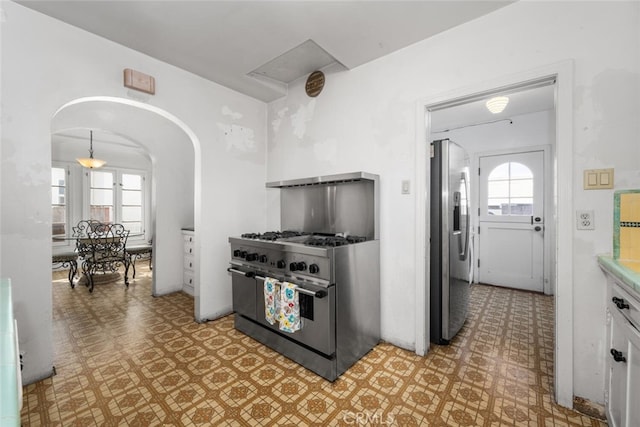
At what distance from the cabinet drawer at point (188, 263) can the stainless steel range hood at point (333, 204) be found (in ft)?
4.90

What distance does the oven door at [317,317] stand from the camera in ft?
6.40

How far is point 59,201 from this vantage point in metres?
5.52

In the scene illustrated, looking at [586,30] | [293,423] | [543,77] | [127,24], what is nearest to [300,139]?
[127,24]

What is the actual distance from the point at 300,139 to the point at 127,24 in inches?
69.2

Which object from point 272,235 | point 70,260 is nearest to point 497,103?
point 272,235

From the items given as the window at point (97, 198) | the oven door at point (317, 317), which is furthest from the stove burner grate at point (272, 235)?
the window at point (97, 198)

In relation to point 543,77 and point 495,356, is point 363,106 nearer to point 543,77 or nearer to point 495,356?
point 543,77

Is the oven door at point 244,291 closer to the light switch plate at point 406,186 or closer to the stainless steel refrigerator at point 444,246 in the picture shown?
the light switch plate at point 406,186

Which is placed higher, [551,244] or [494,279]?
[551,244]

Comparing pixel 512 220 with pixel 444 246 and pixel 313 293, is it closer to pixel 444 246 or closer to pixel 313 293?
pixel 444 246

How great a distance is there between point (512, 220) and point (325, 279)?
12.1 feet

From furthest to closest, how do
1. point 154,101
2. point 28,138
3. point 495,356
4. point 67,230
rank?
point 67,230 < point 154,101 < point 495,356 < point 28,138

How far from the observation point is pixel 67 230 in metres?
5.55

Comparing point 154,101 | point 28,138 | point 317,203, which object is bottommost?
point 317,203
